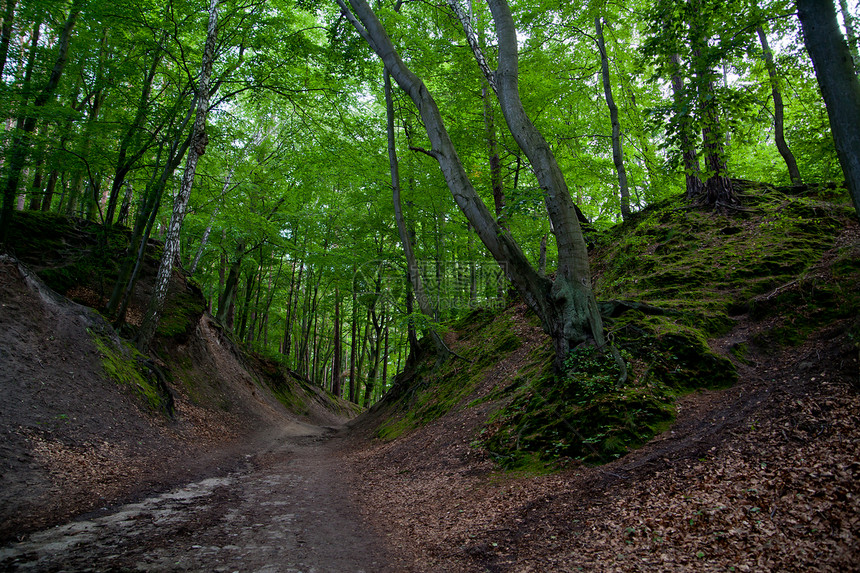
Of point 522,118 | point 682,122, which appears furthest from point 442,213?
point 682,122

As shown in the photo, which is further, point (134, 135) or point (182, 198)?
point (134, 135)

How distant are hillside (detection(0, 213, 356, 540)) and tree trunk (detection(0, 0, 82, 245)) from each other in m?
1.15

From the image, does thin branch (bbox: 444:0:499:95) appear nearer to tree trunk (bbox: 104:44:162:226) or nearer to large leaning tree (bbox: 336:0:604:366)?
large leaning tree (bbox: 336:0:604:366)

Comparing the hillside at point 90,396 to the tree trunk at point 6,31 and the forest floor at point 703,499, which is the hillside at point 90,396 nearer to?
the forest floor at point 703,499

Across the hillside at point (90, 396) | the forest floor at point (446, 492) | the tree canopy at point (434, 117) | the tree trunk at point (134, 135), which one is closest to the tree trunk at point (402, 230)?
the tree canopy at point (434, 117)

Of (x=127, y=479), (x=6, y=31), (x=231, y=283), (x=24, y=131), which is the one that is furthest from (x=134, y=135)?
(x=231, y=283)

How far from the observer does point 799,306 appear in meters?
5.84

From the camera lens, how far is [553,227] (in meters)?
6.18

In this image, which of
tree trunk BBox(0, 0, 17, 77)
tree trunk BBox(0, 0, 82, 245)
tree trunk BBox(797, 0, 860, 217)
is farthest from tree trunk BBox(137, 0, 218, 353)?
tree trunk BBox(797, 0, 860, 217)

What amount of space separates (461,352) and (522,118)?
282 inches

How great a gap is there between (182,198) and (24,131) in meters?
3.23

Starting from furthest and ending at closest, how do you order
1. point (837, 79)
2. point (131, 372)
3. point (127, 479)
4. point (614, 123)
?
point (614, 123) → point (131, 372) → point (127, 479) → point (837, 79)

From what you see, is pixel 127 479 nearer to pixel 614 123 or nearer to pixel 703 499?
pixel 703 499

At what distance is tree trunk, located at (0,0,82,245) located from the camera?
8.72 m
